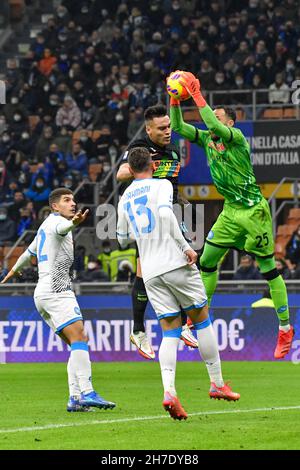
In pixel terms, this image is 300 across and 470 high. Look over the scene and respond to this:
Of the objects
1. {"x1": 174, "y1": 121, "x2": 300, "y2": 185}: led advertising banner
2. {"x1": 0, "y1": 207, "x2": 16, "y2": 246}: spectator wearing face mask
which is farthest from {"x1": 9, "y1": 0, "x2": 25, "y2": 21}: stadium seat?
{"x1": 174, "y1": 121, "x2": 300, "y2": 185}: led advertising banner

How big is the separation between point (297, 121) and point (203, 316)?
47.6ft

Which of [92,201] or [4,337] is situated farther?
[92,201]

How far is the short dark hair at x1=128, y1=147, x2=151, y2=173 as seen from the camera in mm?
10469

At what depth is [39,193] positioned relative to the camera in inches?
1071

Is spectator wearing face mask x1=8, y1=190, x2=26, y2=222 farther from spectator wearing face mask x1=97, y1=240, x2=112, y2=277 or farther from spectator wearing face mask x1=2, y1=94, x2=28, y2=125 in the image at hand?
spectator wearing face mask x1=2, y1=94, x2=28, y2=125

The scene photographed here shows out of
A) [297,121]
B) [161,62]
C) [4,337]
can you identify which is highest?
[161,62]

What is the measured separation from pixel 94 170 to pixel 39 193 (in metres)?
1.41

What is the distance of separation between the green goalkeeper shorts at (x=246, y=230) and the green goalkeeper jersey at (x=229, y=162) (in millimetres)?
95

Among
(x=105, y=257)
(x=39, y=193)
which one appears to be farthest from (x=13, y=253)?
(x=105, y=257)

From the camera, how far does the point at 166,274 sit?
10641mm

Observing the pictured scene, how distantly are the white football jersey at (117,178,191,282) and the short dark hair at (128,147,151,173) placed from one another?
0.11 meters
